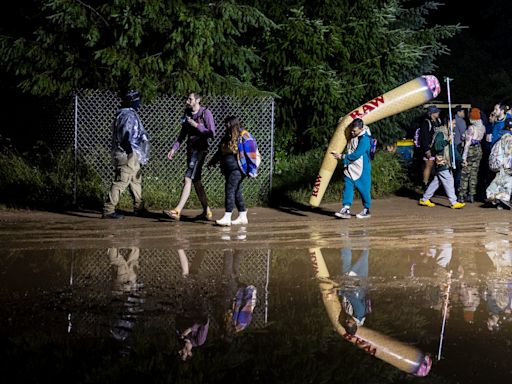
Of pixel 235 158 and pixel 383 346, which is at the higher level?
pixel 235 158

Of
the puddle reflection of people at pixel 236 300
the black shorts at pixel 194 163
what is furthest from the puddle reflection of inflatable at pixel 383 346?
the black shorts at pixel 194 163

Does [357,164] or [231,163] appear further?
[357,164]

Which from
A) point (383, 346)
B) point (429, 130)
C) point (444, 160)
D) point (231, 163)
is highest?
point (429, 130)

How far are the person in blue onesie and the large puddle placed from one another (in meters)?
3.16

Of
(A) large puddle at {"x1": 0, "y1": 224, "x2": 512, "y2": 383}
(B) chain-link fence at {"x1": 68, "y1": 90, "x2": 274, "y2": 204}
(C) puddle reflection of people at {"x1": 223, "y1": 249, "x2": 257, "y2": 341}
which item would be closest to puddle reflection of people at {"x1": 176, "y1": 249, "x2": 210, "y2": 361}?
(A) large puddle at {"x1": 0, "y1": 224, "x2": 512, "y2": 383}

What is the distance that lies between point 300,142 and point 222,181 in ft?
12.6

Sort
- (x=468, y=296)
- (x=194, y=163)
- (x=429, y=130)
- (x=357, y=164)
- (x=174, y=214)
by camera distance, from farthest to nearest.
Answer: (x=429, y=130) → (x=357, y=164) → (x=174, y=214) → (x=194, y=163) → (x=468, y=296)

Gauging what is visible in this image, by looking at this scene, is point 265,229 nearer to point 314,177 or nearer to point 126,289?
point 314,177

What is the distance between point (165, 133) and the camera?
16.7 m

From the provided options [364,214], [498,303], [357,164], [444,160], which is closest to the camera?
[498,303]

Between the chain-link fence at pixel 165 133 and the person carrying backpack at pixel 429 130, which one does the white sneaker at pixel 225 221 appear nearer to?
the chain-link fence at pixel 165 133

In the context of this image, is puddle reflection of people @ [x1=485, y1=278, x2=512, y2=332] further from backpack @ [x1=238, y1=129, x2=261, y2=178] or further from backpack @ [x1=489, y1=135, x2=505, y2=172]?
backpack @ [x1=489, y1=135, x2=505, y2=172]

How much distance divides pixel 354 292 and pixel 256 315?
1.41 m

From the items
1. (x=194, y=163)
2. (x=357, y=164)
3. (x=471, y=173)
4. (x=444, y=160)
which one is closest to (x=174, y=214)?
(x=194, y=163)
